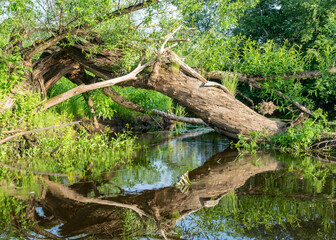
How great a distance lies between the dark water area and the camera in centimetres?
274

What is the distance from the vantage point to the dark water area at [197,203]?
9.00ft

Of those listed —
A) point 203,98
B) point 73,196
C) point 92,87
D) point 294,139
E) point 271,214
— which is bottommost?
point 271,214

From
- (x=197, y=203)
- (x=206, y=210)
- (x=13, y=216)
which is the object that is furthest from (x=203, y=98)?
(x=13, y=216)

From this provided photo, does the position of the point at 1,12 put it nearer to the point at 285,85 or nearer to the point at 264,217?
the point at 264,217

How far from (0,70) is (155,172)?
3140 mm

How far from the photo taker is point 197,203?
3.43m

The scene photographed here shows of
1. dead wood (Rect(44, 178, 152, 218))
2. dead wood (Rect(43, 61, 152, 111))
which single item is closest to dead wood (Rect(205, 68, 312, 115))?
dead wood (Rect(43, 61, 152, 111))

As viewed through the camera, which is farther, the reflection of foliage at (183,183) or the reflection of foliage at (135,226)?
the reflection of foliage at (183,183)

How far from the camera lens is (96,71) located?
716 cm

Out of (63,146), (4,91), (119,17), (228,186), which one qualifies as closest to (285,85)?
(119,17)

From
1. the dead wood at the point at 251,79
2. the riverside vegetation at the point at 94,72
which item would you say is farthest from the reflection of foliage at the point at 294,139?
the dead wood at the point at 251,79

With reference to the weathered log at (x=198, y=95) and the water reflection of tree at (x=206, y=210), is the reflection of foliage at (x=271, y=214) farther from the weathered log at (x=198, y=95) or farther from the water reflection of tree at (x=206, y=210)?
the weathered log at (x=198, y=95)

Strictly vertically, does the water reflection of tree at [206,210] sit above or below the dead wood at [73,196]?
below

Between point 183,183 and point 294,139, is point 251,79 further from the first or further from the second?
point 183,183
